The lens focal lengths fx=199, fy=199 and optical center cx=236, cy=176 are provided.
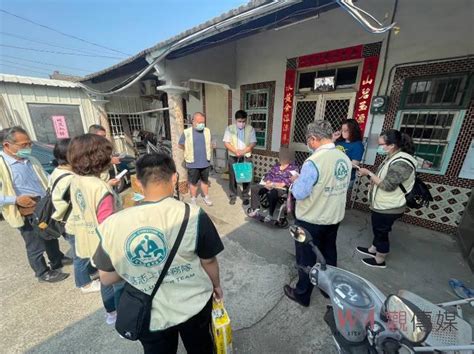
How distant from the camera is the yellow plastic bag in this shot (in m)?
1.16

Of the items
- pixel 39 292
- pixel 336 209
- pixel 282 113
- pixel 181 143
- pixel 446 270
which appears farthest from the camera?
pixel 282 113

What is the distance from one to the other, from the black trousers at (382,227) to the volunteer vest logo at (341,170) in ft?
3.37

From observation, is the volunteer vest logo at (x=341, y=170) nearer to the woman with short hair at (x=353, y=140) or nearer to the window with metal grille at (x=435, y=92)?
the woman with short hair at (x=353, y=140)

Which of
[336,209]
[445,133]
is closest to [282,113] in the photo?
[445,133]

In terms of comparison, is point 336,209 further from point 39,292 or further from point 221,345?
point 39,292

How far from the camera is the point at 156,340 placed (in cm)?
101

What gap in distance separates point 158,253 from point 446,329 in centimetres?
207

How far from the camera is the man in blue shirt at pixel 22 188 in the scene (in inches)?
72.8

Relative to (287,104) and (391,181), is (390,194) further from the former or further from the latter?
(287,104)

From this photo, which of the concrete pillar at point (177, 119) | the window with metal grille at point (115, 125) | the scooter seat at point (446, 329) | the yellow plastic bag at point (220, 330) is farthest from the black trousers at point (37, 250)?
the window with metal grille at point (115, 125)

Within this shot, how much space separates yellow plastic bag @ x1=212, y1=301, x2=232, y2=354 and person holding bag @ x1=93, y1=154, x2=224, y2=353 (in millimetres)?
165

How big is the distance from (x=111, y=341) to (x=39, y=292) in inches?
45.6

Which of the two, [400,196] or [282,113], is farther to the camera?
[282,113]

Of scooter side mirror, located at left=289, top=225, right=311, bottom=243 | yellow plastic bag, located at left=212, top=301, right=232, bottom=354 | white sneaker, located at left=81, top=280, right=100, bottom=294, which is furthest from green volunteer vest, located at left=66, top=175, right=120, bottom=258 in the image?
scooter side mirror, located at left=289, top=225, right=311, bottom=243
